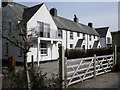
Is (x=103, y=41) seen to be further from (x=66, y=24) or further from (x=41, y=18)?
(x=41, y=18)

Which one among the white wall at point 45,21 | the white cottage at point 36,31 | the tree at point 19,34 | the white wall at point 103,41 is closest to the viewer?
the tree at point 19,34

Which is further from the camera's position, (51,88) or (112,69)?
(112,69)

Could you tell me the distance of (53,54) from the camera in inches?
844

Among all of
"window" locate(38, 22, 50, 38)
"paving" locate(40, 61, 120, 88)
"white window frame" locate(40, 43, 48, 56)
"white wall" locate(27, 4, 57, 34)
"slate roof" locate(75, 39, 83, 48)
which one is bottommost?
"paving" locate(40, 61, 120, 88)

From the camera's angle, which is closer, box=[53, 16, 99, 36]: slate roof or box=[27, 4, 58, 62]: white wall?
box=[27, 4, 58, 62]: white wall

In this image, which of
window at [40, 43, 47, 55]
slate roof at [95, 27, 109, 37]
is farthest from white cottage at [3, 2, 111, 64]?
slate roof at [95, 27, 109, 37]

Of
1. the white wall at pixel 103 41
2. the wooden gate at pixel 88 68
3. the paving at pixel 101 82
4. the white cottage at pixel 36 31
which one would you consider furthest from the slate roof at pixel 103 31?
the paving at pixel 101 82

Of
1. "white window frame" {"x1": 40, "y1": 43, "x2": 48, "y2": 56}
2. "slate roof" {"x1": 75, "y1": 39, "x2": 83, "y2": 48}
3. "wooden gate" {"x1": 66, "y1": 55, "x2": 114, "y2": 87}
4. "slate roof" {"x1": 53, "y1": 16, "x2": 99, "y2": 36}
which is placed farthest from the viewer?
"slate roof" {"x1": 75, "y1": 39, "x2": 83, "y2": 48}

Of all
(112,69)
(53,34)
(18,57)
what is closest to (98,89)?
(112,69)

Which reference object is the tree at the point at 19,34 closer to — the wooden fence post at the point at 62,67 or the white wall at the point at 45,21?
the wooden fence post at the point at 62,67

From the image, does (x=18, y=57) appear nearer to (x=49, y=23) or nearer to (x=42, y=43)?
(x=42, y=43)

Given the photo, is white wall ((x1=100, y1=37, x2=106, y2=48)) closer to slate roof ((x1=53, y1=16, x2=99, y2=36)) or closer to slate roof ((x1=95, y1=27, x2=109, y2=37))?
slate roof ((x1=95, y1=27, x2=109, y2=37))

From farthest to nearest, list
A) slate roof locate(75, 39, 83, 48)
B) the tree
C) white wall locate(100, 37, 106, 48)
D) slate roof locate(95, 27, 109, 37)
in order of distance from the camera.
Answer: slate roof locate(95, 27, 109, 37), white wall locate(100, 37, 106, 48), slate roof locate(75, 39, 83, 48), the tree

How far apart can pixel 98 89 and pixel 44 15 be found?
1598cm
